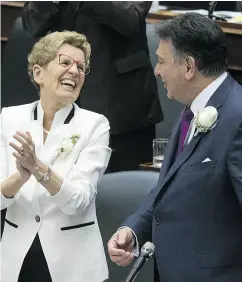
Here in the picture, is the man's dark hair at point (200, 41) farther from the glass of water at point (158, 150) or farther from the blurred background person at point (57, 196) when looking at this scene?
the glass of water at point (158, 150)

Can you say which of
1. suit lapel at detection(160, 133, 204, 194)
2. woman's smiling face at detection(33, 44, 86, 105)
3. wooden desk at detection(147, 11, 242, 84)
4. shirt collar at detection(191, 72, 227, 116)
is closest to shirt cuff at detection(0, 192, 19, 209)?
woman's smiling face at detection(33, 44, 86, 105)

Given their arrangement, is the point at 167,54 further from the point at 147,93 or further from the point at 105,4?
the point at 147,93

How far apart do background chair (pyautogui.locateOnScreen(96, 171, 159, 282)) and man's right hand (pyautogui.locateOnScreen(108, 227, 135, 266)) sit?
548mm

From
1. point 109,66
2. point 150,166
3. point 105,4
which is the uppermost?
point 105,4

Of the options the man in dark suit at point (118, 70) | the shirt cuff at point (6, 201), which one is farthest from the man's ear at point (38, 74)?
the man in dark suit at point (118, 70)

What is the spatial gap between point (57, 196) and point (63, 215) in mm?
121

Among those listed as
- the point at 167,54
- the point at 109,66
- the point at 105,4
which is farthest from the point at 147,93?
the point at 167,54

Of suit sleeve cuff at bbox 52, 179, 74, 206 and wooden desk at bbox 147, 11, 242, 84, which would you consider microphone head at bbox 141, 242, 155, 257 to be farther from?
wooden desk at bbox 147, 11, 242, 84

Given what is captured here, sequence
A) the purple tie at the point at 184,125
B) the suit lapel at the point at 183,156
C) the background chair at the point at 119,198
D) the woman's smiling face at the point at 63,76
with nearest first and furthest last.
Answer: the suit lapel at the point at 183,156
the purple tie at the point at 184,125
the woman's smiling face at the point at 63,76
the background chair at the point at 119,198

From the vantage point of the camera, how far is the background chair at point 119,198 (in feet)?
10.8

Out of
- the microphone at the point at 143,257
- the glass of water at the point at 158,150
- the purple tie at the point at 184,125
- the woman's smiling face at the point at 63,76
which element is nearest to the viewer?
the microphone at the point at 143,257

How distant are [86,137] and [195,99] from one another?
54 centimetres

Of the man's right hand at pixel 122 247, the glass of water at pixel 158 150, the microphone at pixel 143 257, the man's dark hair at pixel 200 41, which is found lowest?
the glass of water at pixel 158 150

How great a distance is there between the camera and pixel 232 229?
248 centimetres
